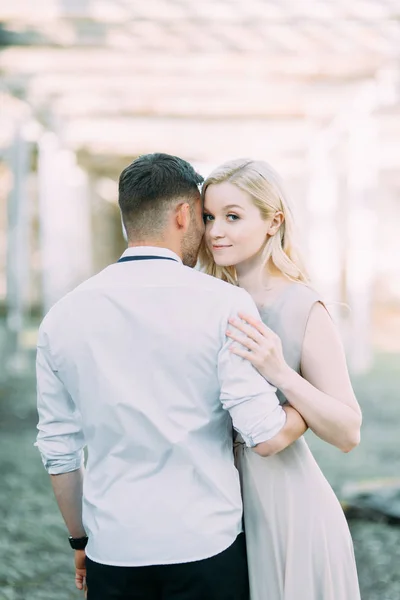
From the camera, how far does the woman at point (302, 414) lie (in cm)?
174

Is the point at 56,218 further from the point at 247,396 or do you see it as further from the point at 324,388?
the point at 247,396

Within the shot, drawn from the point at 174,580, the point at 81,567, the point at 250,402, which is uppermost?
the point at 250,402

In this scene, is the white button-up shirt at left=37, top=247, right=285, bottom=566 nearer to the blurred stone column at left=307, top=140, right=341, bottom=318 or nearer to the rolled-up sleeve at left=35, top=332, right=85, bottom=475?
the rolled-up sleeve at left=35, top=332, right=85, bottom=475

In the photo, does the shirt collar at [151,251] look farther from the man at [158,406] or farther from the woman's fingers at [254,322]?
the woman's fingers at [254,322]

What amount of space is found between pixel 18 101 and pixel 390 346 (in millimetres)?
7386

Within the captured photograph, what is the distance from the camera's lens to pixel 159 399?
1.58m

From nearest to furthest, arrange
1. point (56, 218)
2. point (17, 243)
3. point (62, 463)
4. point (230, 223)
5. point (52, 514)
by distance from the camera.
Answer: point (62, 463)
point (230, 223)
point (52, 514)
point (17, 243)
point (56, 218)

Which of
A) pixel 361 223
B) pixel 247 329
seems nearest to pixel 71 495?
pixel 247 329

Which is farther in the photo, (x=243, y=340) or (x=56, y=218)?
(x=56, y=218)

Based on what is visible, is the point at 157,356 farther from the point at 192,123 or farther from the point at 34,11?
the point at 192,123

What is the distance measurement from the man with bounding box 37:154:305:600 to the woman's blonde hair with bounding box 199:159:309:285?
0.78ft

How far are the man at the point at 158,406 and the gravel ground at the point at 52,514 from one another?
42 centimetres

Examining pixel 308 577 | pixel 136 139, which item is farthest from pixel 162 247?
pixel 136 139

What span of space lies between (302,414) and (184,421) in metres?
0.30
